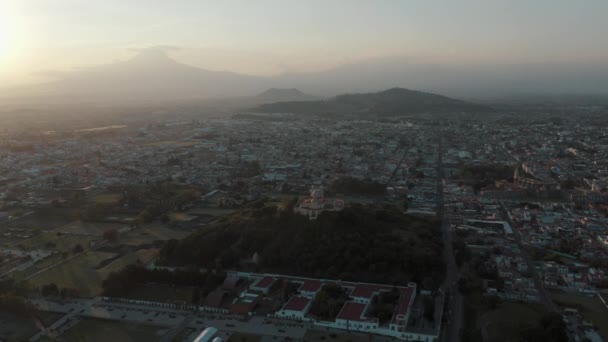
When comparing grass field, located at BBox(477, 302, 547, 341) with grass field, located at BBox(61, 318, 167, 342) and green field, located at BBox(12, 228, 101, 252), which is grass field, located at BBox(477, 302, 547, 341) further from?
green field, located at BBox(12, 228, 101, 252)

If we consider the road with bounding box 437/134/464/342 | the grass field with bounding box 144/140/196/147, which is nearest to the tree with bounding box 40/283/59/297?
the road with bounding box 437/134/464/342

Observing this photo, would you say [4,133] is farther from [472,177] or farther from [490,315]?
[490,315]

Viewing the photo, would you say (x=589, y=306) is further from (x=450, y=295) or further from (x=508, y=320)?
(x=450, y=295)

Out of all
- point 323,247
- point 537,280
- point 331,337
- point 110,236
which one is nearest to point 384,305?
point 331,337

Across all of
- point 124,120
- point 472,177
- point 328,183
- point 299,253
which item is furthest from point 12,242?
point 124,120

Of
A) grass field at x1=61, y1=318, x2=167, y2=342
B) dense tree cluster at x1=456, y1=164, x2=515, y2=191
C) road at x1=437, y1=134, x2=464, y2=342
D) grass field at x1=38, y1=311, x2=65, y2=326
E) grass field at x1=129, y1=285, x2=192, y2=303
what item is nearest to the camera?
road at x1=437, y1=134, x2=464, y2=342

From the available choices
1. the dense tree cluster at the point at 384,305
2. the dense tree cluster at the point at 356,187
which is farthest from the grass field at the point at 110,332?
the dense tree cluster at the point at 356,187

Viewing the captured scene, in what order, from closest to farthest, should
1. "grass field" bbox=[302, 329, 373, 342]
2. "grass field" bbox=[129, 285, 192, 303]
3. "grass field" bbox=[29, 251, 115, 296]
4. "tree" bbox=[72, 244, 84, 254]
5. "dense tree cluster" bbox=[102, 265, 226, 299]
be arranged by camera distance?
1. "grass field" bbox=[302, 329, 373, 342]
2. "grass field" bbox=[129, 285, 192, 303]
3. "dense tree cluster" bbox=[102, 265, 226, 299]
4. "grass field" bbox=[29, 251, 115, 296]
5. "tree" bbox=[72, 244, 84, 254]
